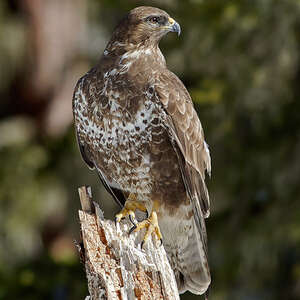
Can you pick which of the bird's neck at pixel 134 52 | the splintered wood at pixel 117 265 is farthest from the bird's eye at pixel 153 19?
the splintered wood at pixel 117 265

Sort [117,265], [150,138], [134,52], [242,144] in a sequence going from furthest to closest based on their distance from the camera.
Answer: [242,144] < [134,52] < [150,138] < [117,265]

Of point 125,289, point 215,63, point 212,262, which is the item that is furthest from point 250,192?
point 125,289

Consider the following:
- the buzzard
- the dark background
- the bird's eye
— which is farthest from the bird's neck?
the dark background

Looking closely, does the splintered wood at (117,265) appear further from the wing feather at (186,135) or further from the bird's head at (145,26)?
the bird's head at (145,26)

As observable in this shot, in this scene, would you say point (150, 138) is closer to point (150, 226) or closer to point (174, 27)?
point (150, 226)

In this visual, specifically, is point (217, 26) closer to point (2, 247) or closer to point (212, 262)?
point (212, 262)

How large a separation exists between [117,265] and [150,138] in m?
1.08

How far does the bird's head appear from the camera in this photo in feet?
17.2

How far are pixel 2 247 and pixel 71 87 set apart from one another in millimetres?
2735

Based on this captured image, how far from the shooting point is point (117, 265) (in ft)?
13.7

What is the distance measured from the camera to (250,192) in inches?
311

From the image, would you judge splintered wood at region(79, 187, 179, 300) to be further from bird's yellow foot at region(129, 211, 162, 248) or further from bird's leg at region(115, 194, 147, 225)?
bird's leg at region(115, 194, 147, 225)

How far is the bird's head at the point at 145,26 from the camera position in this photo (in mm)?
5246

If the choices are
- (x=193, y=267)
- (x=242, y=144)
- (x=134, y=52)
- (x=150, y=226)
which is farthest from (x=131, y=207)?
(x=242, y=144)
